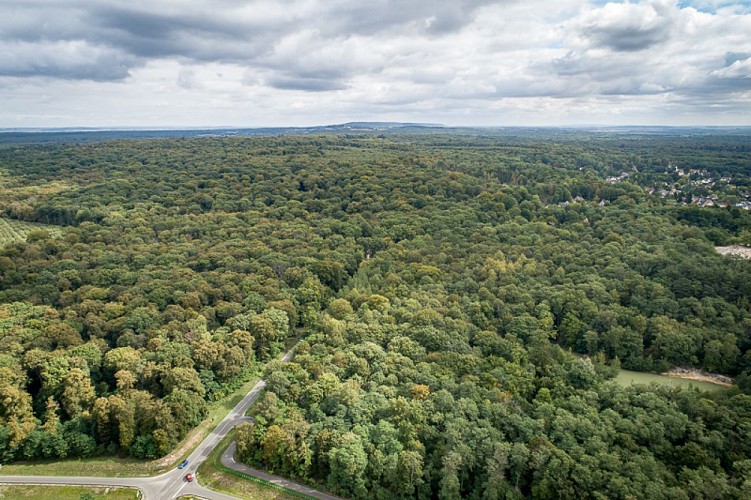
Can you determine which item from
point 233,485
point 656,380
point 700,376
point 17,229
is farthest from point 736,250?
point 17,229

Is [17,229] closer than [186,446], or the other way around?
[186,446]

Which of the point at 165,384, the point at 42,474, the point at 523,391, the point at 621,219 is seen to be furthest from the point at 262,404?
the point at 621,219

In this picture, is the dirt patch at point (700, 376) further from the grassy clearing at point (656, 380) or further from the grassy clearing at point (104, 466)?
the grassy clearing at point (104, 466)

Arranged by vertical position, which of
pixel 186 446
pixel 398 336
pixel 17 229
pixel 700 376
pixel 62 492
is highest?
pixel 17 229

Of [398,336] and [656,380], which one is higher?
[398,336]

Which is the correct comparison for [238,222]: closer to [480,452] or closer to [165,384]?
[165,384]

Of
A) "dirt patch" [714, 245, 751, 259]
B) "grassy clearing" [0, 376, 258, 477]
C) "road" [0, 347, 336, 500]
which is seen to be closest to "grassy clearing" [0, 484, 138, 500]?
"road" [0, 347, 336, 500]

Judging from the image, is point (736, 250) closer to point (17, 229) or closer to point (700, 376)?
point (700, 376)
